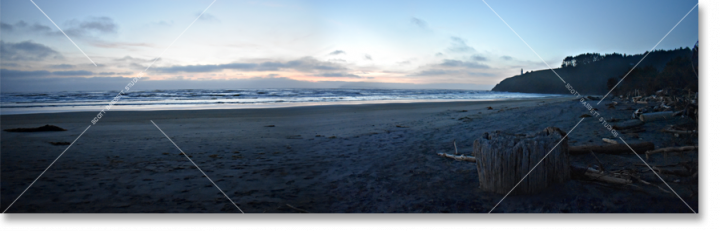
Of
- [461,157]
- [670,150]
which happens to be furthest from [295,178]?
[670,150]

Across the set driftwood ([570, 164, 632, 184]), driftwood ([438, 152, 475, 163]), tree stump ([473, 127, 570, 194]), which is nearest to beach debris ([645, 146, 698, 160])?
driftwood ([570, 164, 632, 184])

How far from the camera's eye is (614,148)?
4855 millimetres

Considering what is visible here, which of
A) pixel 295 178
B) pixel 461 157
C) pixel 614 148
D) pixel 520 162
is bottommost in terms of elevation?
pixel 295 178

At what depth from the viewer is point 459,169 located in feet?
15.3

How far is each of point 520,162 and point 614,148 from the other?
254cm

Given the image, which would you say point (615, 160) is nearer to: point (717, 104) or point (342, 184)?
point (717, 104)

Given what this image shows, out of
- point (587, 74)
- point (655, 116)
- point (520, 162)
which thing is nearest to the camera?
point (520, 162)

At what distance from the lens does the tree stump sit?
332 cm

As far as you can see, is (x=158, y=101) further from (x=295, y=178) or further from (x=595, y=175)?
(x=595, y=175)

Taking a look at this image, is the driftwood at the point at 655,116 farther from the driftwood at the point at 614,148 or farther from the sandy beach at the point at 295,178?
the driftwood at the point at 614,148

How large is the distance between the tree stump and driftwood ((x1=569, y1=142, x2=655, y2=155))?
1653mm

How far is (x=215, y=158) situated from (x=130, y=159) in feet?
4.28

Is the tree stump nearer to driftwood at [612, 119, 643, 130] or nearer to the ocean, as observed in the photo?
driftwood at [612, 119, 643, 130]

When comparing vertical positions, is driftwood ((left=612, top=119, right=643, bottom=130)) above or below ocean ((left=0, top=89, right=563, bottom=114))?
below
